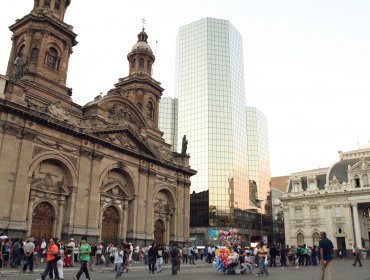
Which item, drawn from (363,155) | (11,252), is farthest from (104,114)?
(363,155)

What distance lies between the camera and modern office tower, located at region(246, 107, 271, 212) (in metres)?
93.1

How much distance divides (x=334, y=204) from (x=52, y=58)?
50543mm

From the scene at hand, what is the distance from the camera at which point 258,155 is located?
10050cm

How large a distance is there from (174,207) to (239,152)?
40.8 m

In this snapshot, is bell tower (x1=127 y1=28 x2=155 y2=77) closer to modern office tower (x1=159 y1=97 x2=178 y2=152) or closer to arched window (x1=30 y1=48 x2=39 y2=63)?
arched window (x1=30 y1=48 x2=39 y2=63)

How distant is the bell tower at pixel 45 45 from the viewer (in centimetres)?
3628

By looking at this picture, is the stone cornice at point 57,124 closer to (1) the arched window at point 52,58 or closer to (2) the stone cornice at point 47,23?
(1) the arched window at point 52,58

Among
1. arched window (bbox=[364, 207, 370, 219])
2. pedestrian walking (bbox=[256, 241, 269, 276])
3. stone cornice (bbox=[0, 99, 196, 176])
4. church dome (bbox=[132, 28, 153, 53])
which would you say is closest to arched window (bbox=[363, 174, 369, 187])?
arched window (bbox=[364, 207, 370, 219])

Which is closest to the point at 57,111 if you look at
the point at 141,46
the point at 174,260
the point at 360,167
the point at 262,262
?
the point at 174,260

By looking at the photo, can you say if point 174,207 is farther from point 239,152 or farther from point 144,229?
point 239,152

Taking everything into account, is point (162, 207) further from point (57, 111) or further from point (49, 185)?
point (57, 111)

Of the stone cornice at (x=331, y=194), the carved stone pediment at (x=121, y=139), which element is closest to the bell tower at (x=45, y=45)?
the carved stone pediment at (x=121, y=139)

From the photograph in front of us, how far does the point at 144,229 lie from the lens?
3950cm

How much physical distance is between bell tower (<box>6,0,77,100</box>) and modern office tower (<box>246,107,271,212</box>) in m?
60.6
